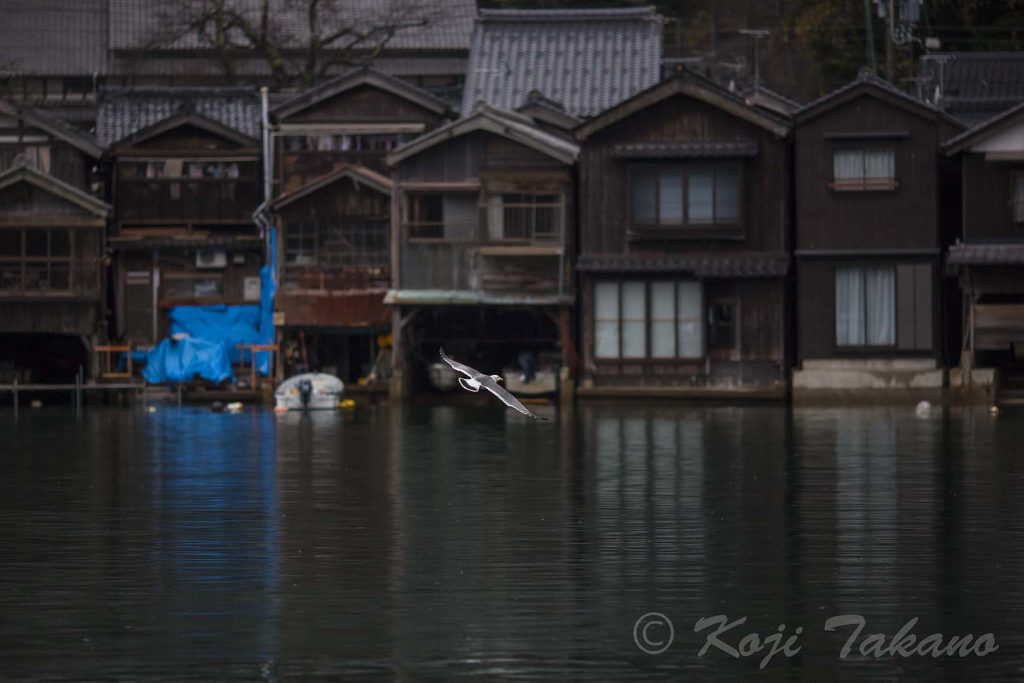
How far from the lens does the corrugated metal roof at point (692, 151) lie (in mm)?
48094

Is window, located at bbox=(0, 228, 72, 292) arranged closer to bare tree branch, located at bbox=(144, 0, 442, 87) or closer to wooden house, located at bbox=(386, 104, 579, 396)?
wooden house, located at bbox=(386, 104, 579, 396)

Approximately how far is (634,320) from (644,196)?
316 cm

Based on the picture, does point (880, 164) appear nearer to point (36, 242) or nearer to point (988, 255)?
point (988, 255)

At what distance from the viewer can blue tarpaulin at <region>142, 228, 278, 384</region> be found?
5303 centimetres

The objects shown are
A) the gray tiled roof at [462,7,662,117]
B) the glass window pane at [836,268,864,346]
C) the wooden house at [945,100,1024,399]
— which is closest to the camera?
the wooden house at [945,100,1024,399]

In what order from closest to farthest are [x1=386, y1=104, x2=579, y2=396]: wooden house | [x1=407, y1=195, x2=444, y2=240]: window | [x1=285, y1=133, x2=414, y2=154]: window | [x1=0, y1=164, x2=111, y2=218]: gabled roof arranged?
[x1=386, y1=104, x2=579, y2=396]: wooden house → [x1=407, y1=195, x2=444, y2=240]: window → [x1=0, y1=164, x2=111, y2=218]: gabled roof → [x1=285, y1=133, x2=414, y2=154]: window

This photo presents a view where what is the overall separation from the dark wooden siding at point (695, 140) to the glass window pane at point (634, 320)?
1021mm

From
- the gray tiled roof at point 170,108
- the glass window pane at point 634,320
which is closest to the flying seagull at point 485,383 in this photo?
the glass window pane at point 634,320

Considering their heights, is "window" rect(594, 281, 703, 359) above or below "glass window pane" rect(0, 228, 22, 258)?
below

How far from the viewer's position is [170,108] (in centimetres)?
5697

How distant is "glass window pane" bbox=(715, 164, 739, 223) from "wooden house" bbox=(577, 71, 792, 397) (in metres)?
0.03

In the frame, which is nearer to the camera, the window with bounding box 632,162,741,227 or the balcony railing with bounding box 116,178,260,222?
the window with bounding box 632,162,741,227

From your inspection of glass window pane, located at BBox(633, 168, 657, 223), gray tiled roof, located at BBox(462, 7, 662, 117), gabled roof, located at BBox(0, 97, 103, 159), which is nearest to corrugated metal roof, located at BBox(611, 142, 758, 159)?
glass window pane, located at BBox(633, 168, 657, 223)

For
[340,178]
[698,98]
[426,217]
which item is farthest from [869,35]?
[340,178]
